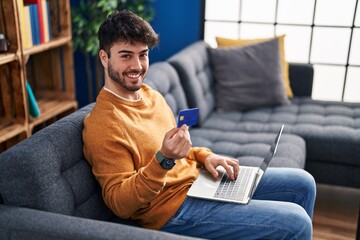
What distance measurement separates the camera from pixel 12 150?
1.39 meters

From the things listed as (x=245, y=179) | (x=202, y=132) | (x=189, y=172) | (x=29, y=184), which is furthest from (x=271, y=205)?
(x=202, y=132)

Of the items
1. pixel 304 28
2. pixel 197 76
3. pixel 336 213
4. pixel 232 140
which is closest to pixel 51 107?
pixel 197 76

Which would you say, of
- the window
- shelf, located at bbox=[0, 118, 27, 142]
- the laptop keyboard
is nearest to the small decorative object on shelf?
Result: shelf, located at bbox=[0, 118, 27, 142]

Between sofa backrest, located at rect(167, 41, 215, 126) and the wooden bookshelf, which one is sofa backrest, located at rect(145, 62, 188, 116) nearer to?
sofa backrest, located at rect(167, 41, 215, 126)

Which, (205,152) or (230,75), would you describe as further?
(230,75)

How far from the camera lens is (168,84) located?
2.48m

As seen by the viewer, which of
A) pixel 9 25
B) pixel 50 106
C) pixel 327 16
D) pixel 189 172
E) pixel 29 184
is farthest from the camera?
pixel 327 16

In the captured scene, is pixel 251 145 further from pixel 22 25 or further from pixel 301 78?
pixel 22 25

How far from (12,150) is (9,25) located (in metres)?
1.31

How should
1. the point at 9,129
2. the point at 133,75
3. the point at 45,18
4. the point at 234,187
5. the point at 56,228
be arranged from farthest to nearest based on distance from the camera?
the point at 45,18 < the point at 9,129 < the point at 234,187 < the point at 133,75 < the point at 56,228

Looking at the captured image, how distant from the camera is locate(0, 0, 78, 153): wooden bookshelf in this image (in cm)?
247

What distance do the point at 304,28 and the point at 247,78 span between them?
183 centimetres

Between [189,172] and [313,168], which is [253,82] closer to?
[313,168]

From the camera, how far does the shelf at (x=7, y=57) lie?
2.36 meters
